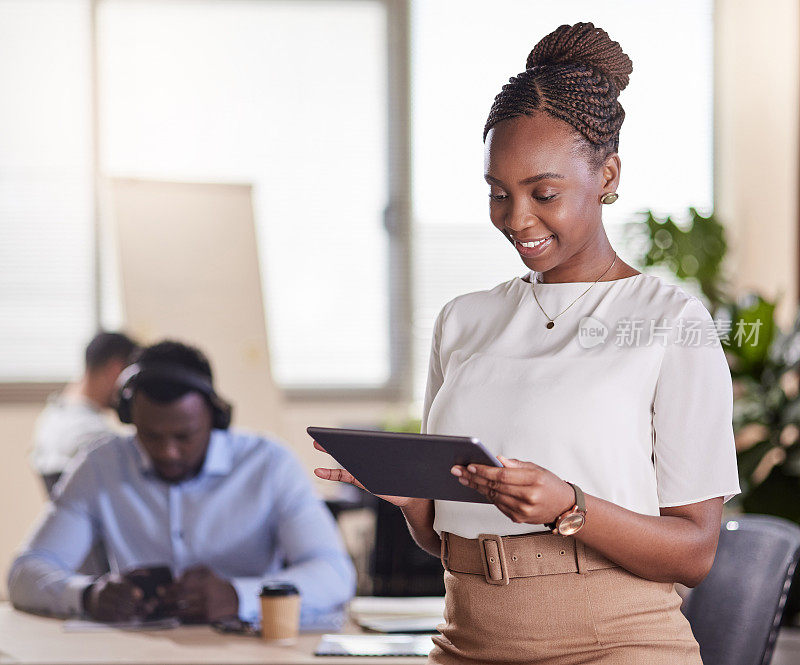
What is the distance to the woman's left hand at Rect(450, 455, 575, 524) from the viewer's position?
0.97 metres

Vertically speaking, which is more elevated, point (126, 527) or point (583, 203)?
point (583, 203)

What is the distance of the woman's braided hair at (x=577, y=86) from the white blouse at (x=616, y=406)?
0.63 feet

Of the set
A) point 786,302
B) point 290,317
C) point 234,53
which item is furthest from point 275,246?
point 786,302

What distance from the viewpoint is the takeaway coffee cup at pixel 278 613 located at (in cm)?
192

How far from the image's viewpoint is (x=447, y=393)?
118 centimetres

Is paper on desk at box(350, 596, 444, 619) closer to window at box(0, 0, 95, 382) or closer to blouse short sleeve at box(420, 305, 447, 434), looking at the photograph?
blouse short sleeve at box(420, 305, 447, 434)

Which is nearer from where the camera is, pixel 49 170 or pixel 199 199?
pixel 199 199

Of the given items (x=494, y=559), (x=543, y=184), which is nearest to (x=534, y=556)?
(x=494, y=559)

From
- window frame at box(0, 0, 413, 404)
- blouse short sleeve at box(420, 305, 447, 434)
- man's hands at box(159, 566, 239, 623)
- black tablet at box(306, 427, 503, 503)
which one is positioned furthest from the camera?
window frame at box(0, 0, 413, 404)

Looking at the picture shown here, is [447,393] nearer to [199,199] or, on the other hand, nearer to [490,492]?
[490,492]

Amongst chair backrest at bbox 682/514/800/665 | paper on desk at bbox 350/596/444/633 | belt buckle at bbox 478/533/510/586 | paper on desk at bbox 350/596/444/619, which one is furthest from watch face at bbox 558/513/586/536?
paper on desk at bbox 350/596/444/619

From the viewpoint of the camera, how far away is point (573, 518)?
3.32 ft

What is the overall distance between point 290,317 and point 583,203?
4.58m

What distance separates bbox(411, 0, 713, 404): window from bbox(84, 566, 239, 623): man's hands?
373 centimetres
